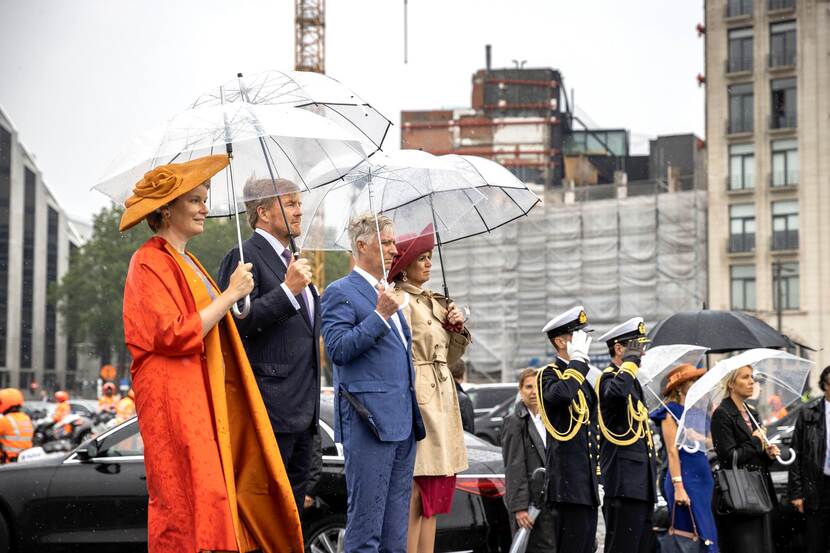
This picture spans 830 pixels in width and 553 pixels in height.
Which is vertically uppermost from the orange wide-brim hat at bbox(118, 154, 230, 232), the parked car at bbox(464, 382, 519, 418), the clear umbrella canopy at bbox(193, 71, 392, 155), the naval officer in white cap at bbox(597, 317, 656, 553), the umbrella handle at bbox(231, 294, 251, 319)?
the clear umbrella canopy at bbox(193, 71, 392, 155)

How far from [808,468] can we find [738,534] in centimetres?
121

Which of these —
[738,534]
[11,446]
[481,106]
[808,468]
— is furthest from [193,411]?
[481,106]

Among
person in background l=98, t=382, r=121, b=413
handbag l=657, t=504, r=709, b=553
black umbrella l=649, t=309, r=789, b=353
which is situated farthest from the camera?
person in background l=98, t=382, r=121, b=413

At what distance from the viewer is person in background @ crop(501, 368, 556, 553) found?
28.7 feet

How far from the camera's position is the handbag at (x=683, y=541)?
8938 mm

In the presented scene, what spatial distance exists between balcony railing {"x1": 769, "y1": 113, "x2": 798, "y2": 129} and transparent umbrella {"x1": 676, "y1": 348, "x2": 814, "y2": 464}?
5103 cm

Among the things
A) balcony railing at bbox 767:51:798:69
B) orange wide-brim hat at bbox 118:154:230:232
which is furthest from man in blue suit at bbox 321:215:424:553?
balcony railing at bbox 767:51:798:69

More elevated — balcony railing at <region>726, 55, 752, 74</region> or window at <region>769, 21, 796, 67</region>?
window at <region>769, 21, 796, 67</region>

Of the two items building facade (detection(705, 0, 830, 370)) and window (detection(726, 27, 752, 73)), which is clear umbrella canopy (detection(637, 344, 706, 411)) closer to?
building facade (detection(705, 0, 830, 370))

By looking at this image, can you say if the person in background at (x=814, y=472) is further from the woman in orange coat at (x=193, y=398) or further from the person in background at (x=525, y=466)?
the woman in orange coat at (x=193, y=398)

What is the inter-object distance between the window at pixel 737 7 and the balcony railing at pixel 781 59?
100 inches

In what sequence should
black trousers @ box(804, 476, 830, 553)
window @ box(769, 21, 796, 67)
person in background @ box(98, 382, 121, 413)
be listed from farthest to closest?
window @ box(769, 21, 796, 67) < person in background @ box(98, 382, 121, 413) < black trousers @ box(804, 476, 830, 553)

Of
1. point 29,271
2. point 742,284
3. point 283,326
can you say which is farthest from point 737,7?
point 283,326

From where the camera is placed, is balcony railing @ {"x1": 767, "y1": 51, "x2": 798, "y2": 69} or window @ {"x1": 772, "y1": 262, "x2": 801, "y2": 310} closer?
window @ {"x1": 772, "y1": 262, "x2": 801, "y2": 310}
